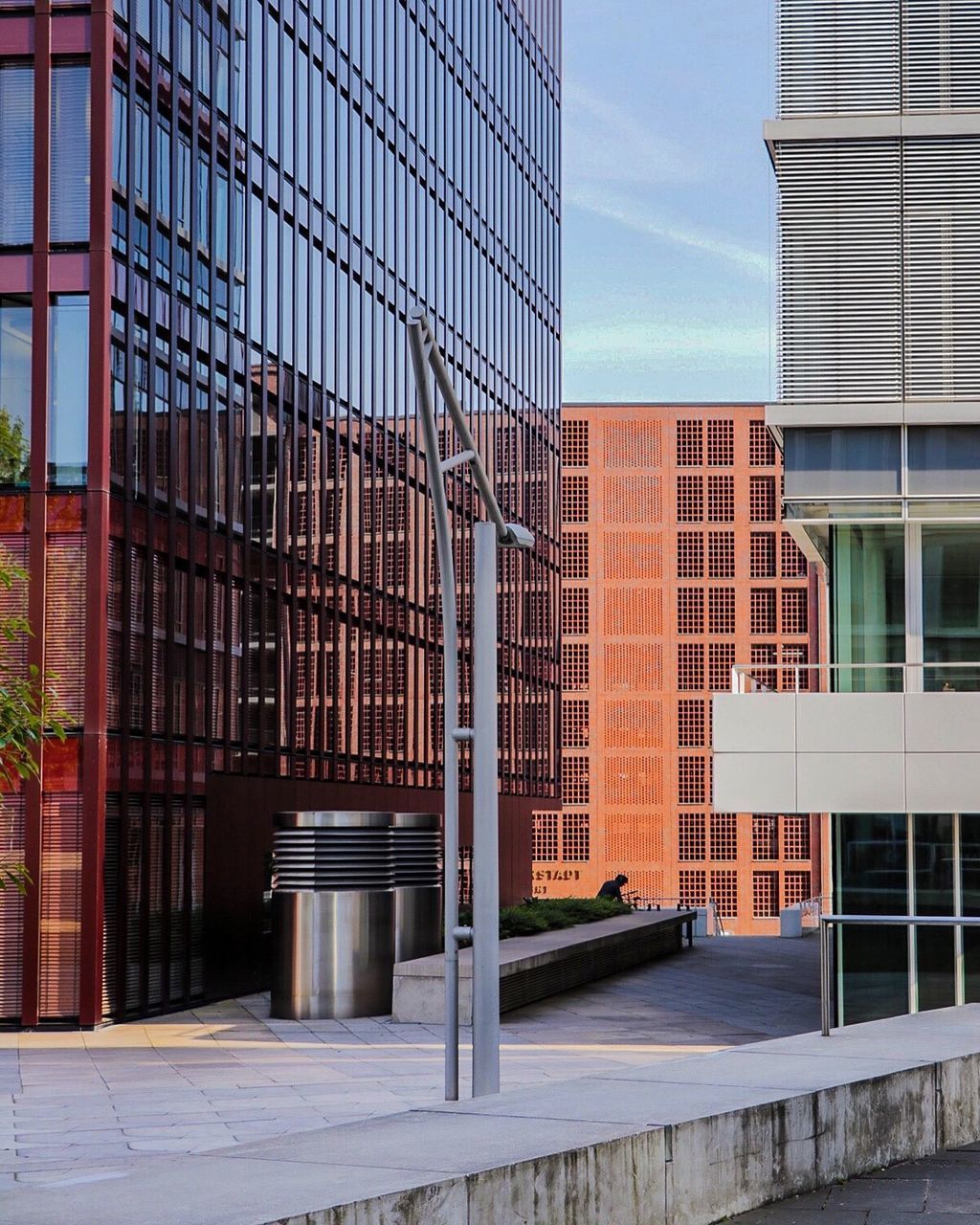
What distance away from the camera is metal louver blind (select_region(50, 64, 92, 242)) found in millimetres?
25984

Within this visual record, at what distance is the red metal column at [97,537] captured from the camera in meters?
24.9

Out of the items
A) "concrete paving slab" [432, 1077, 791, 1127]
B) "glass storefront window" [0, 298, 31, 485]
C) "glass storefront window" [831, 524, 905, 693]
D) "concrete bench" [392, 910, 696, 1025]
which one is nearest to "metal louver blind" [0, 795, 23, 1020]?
"concrete bench" [392, 910, 696, 1025]

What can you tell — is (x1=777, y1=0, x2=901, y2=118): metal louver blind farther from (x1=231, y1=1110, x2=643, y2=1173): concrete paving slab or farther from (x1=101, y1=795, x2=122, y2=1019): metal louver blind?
(x1=231, y1=1110, x2=643, y2=1173): concrete paving slab

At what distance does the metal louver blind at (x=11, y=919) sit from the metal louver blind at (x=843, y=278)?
1151 cm

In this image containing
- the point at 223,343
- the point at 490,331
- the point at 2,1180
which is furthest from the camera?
the point at 490,331

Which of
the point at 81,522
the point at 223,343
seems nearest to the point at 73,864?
the point at 81,522

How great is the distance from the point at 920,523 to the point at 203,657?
1147 cm

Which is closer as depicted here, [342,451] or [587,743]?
[342,451]

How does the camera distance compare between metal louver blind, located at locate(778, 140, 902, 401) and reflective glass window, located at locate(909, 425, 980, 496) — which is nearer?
reflective glass window, located at locate(909, 425, 980, 496)

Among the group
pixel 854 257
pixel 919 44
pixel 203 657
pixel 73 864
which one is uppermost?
pixel 919 44

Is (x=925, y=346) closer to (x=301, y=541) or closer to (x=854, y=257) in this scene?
(x=854, y=257)

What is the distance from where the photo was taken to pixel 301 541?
34594 mm

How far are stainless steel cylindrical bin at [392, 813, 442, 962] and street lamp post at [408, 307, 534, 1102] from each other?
439 inches

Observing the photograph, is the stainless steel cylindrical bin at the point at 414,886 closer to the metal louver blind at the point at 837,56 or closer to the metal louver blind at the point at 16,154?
the metal louver blind at the point at 16,154
